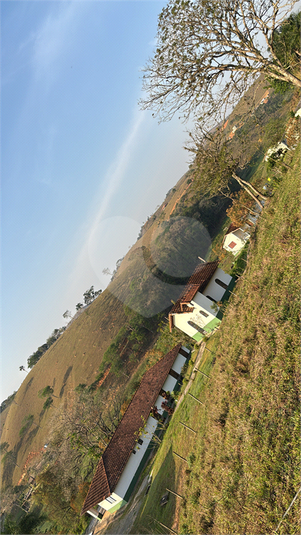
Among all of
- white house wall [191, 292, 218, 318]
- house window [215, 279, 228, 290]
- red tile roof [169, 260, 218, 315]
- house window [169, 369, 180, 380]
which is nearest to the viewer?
white house wall [191, 292, 218, 318]

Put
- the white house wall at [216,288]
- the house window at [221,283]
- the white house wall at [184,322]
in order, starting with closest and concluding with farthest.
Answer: the white house wall at [216,288]
the house window at [221,283]
the white house wall at [184,322]

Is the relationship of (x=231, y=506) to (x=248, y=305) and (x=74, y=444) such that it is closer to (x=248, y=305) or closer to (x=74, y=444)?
(x=248, y=305)

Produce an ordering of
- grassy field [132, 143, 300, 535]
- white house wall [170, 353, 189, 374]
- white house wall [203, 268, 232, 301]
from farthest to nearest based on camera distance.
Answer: white house wall [170, 353, 189, 374] → white house wall [203, 268, 232, 301] → grassy field [132, 143, 300, 535]

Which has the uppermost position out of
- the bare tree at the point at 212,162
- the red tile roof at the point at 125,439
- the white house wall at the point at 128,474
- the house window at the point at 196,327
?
the bare tree at the point at 212,162

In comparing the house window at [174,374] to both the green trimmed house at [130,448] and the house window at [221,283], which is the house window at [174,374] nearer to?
the green trimmed house at [130,448]

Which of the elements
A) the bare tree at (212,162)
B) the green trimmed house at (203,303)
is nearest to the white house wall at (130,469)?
the green trimmed house at (203,303)

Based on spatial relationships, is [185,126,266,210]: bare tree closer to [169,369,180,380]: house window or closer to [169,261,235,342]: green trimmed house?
[169,261,235,342]: green trimmed house

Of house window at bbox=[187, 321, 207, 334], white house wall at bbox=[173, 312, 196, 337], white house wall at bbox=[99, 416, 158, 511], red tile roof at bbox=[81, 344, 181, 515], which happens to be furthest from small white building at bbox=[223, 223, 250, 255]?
white house wall at bbox=[99, 416, 158, 511]

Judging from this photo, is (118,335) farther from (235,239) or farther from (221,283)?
(221,283)
